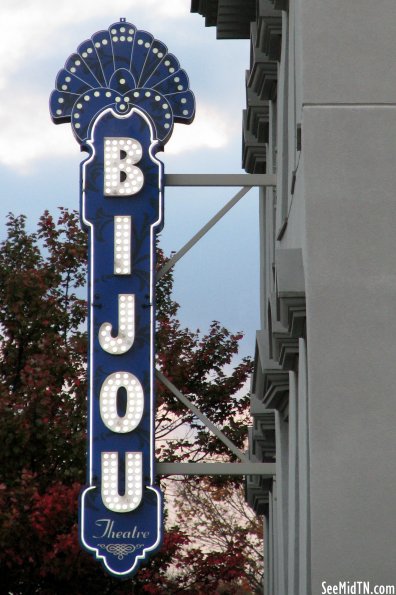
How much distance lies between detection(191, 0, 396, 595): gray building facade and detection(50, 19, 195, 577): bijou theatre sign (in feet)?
9.46

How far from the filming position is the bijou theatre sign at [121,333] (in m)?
14.4

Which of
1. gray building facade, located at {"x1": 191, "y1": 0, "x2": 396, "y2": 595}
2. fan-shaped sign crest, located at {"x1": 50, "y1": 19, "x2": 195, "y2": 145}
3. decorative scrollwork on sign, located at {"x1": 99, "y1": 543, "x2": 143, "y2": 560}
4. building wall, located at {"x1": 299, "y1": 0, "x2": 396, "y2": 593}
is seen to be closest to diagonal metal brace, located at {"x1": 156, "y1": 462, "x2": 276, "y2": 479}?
decorative scrollwork on sign, located at {"x1": 99, "y1": 543, "x2": 143, "y2": 560}

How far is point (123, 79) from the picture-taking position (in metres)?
16.6

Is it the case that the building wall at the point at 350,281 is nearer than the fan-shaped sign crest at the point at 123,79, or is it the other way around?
the building wall at the point at 350,281

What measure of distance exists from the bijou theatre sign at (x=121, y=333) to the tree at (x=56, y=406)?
5.56 meters

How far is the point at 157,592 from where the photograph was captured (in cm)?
2206

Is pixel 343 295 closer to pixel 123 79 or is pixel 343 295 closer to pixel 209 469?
pixel 209 469

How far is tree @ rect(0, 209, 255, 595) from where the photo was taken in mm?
20266

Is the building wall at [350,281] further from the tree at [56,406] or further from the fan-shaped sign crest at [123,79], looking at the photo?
the tree at [56,406]

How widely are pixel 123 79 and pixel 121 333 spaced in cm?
386

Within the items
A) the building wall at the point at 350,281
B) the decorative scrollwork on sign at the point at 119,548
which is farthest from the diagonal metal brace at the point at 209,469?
the building wall at the point at 350,281

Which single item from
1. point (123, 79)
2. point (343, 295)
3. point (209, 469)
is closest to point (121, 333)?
point (209, 469)

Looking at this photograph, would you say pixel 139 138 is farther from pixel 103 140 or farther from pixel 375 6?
pixel 375 6

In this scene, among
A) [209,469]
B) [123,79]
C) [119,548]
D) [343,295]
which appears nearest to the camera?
[343,295]
